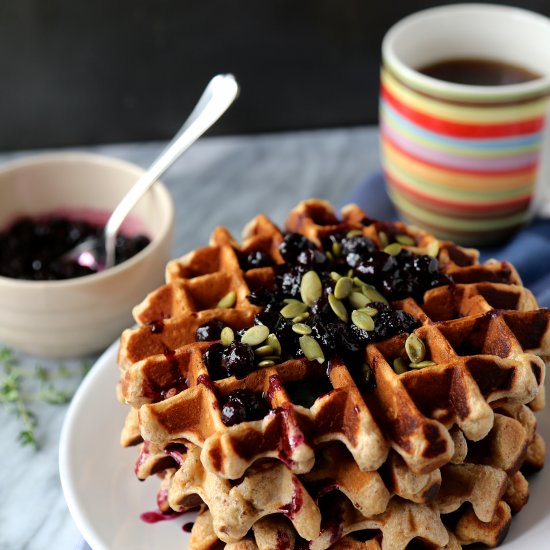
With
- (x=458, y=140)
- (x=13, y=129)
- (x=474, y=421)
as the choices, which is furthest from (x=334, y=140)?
(x=474, y=421)

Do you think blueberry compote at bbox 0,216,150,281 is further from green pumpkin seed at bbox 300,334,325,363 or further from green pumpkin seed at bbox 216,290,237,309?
green pumpkin seed at bbox 300,334,325,363

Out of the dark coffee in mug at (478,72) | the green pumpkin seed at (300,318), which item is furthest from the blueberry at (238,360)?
the dark coffee in mug at (478,72)

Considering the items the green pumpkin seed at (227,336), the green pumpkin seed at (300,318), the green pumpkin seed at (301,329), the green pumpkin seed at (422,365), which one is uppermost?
the green pumpkin seed at (301,329)

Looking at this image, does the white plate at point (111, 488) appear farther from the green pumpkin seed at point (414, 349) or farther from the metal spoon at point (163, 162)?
the metal spoon at point (163, 162)

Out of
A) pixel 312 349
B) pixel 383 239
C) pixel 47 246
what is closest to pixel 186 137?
pixel 47 246

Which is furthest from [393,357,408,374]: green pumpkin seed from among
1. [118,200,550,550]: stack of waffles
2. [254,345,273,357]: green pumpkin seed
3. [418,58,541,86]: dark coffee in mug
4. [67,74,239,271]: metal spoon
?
[418,58,541,86]: dark coffee in mug
